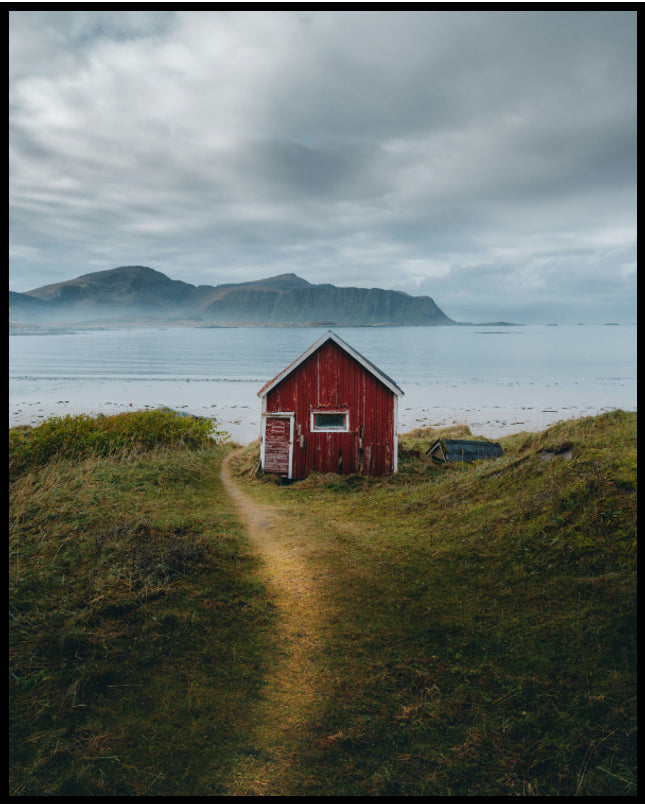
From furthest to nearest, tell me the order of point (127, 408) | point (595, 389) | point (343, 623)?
1. point (595, 389)
2. point (127, 408)
3. point (343, 623)

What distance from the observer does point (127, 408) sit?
167 feet

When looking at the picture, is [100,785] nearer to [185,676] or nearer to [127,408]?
[185,676]

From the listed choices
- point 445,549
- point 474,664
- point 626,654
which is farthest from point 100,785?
point 445,549

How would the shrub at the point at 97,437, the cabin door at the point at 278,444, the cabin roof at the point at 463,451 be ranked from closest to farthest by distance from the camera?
the shrub at the point at 97,437, the cabin door at the point at 278,444, the cabin roof at the point at 463,451

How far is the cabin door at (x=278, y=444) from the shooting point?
23.4m

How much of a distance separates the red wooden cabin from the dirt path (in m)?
9.87

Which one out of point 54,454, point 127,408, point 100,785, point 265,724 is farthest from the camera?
point 127,408

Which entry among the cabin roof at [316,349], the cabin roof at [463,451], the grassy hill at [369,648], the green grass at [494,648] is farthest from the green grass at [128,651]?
the cabin roof at [463,451]

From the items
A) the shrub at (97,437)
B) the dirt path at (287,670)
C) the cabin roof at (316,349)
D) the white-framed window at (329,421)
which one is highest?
the cabin roof at (316,349)

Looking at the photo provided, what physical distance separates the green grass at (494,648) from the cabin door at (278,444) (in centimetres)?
899

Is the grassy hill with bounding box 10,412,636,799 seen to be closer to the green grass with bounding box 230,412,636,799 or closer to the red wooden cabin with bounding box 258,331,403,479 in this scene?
the green grass with bounding box 230,412,636,799

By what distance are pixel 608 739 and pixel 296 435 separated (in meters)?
18.5

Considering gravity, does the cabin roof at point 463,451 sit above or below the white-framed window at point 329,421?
below

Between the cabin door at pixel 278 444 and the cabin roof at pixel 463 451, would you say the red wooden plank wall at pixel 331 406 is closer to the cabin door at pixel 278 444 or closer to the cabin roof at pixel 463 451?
the cabin door at pixel 278 444
